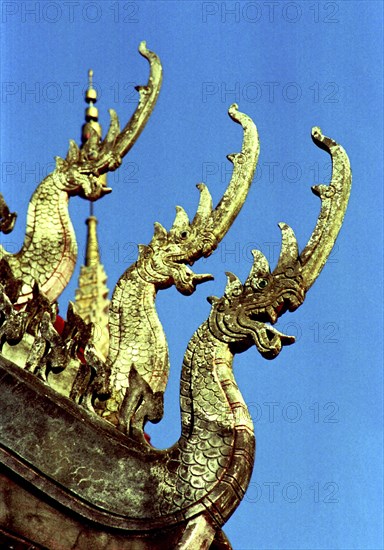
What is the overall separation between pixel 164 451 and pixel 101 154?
3577 mm

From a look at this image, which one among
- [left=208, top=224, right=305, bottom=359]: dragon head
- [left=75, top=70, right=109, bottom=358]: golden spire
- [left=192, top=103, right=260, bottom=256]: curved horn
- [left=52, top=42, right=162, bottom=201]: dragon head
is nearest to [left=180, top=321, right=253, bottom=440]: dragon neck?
[left=208, top=224, right=305, bottom=359]: dragon head

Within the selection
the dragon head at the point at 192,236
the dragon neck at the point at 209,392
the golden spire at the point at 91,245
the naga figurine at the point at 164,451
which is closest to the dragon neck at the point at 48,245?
the dragon head at the point at 192,236

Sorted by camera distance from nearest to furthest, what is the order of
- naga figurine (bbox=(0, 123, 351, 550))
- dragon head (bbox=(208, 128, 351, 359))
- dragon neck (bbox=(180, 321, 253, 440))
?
naga figurine (bbox=(0, 123, 351, 550)) → dragon neck (bbox=(180, 321, 253, 440)) → dragon head (bbox=(208, 128, 351, 359))

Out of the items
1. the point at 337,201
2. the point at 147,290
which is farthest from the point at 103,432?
the point at 337,201

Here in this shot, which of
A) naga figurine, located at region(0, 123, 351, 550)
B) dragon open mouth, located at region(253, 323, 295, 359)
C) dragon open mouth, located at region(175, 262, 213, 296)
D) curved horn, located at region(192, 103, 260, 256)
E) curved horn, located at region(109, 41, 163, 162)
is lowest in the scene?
naga figurine, located at region(0, 123, 351, 550)

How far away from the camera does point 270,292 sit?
11164 mm

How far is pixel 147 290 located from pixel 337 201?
5.11 feet

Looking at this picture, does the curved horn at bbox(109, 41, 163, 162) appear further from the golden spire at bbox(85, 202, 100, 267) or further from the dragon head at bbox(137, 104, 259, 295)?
the golden spire at bbox(85, 202, 100, 267)

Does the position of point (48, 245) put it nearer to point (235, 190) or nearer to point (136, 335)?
point (136, 335)

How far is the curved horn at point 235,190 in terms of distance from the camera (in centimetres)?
1200

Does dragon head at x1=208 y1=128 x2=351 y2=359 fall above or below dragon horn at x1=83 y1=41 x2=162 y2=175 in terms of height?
below

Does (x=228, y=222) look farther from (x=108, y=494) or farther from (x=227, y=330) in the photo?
(x=108, y=494)

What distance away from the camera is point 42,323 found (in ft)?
37.2

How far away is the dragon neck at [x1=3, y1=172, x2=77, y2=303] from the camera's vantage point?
12.7 m
